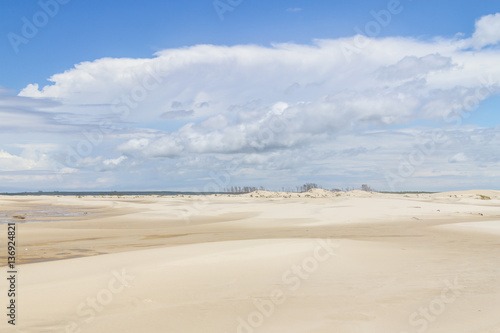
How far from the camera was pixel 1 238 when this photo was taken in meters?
23.1

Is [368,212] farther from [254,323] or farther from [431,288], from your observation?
[254,323]

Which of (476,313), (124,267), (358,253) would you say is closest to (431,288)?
(476,313)

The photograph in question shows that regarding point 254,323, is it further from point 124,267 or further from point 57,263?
point 57,263

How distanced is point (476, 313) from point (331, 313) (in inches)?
107

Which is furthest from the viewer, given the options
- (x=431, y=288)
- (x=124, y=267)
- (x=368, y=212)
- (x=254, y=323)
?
(x=368, y=212)

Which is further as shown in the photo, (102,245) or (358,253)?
(102,245)

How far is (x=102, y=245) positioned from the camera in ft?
66.1

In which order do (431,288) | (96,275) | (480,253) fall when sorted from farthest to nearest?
1. (480,253)
2. (96,275)
3. (431,288)

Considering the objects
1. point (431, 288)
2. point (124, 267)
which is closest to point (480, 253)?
point (431, 288)

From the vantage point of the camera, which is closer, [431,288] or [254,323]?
[254,323]

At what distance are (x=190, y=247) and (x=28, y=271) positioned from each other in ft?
17.7

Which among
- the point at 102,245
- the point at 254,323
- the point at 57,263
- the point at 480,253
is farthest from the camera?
the point at 102,245

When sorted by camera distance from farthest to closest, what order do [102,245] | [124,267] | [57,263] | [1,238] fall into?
[1,238] → [102,245] → [57,263] → [124,267]

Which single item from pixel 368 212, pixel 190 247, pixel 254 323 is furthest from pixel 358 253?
pixel 368 212
